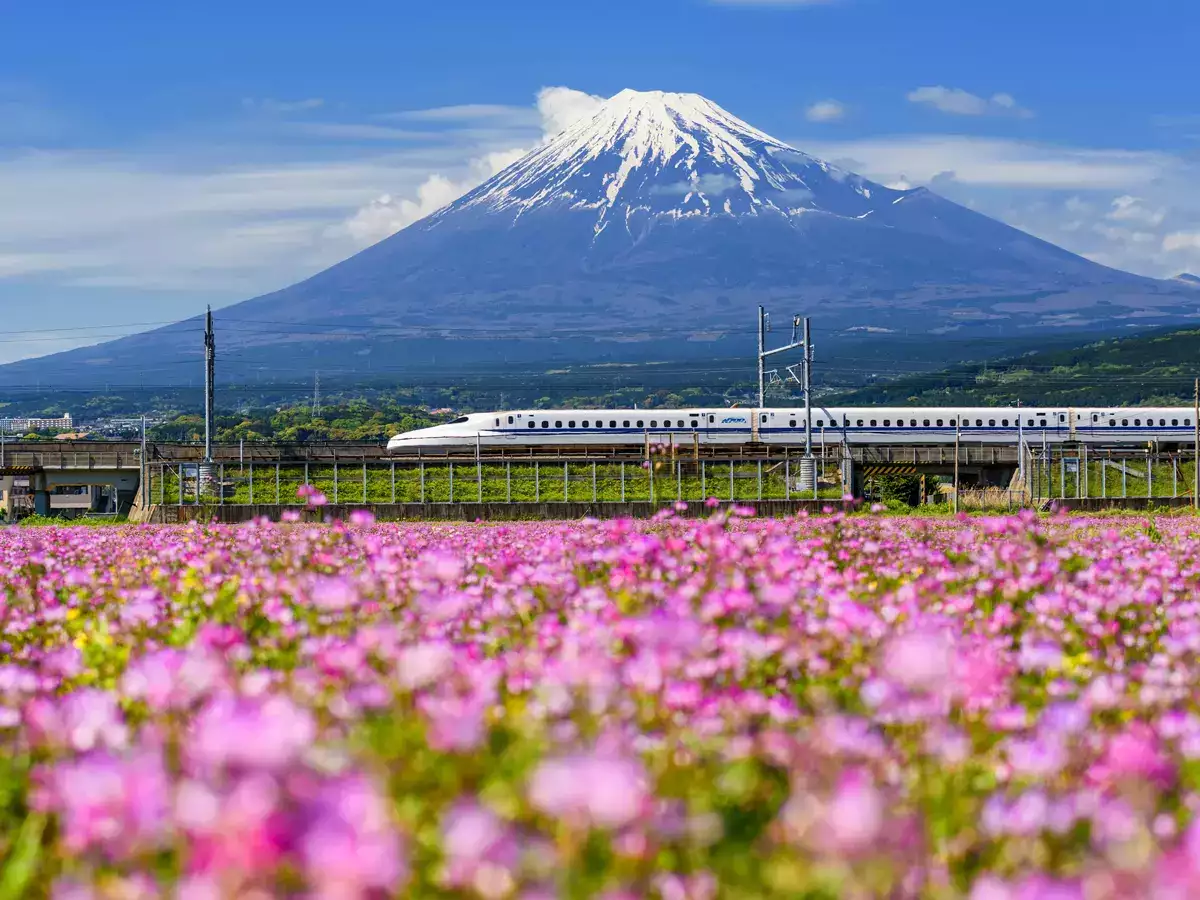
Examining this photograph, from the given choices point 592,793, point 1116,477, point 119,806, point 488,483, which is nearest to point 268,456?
point 488,483

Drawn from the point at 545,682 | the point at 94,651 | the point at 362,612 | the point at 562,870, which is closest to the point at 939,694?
the point at 545,682

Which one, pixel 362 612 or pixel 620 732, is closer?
pixel 620 732

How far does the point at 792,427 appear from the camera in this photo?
72625 mm

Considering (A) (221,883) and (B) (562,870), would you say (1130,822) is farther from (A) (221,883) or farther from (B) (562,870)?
(A) (221,883)

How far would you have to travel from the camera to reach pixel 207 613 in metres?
6.88

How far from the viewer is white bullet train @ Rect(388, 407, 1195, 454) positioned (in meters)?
71.9

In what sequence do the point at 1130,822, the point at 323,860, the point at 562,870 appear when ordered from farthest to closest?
the point at 1130,822 < the point at 562,870 < the point at 323,860

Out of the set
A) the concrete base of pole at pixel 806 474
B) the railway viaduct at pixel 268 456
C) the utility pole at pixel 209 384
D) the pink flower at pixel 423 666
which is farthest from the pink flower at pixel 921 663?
the railway viaduct at pixel 268 456

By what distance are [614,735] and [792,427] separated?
69737 mm

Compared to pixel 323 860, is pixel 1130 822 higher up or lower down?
lower down

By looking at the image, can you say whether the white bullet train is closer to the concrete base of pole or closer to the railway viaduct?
the railway viaduct

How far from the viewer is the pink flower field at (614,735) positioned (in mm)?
2754

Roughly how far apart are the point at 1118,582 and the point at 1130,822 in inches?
187

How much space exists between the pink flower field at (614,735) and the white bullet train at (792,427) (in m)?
62.4
